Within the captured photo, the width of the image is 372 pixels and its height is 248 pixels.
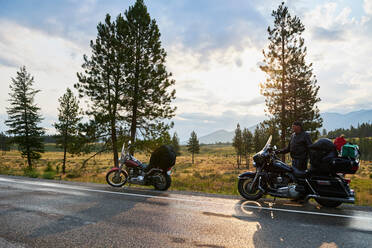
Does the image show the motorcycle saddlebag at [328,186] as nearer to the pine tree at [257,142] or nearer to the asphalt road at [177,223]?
the asphalt road at [177,223]

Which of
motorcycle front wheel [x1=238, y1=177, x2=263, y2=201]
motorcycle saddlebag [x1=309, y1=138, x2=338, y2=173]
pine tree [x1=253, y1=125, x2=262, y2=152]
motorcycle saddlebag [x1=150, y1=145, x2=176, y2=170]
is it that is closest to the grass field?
motorcycle saddlebag [x1=150, y1=145, x2=176, y2=170]

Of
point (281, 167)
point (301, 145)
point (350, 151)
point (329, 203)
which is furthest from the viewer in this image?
point (301, 145)

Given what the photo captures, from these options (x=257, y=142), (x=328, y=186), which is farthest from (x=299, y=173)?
(x=257, y=142)

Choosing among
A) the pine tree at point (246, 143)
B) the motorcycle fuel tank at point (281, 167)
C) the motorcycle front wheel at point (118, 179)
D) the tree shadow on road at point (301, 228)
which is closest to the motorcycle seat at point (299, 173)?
the motorcycle fuel tank at point (281, 167)

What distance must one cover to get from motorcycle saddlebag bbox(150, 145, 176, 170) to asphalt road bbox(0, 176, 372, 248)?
2.29 meters

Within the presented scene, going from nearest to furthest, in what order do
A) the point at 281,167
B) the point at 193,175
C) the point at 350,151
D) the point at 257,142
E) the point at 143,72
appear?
the point at 350,151 < the point at 281,167 < the point at 143,72 < the point at 193,175 < the point at 257,142

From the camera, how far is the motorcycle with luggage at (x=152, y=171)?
8781 mm

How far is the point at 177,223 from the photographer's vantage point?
14.5 ft

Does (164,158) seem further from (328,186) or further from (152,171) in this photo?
(328,186)

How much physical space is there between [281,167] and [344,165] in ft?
4.95

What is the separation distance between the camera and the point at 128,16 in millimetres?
16047

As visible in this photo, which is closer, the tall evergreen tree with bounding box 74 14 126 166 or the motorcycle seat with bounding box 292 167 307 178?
the motorcycle seat with bounding box 292 167 307 178

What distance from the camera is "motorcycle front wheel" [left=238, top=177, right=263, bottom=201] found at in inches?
262

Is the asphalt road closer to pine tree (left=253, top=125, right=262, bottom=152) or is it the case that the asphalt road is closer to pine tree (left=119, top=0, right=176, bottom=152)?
pine tree (left=119, top=0, right=176, bottom=152)
